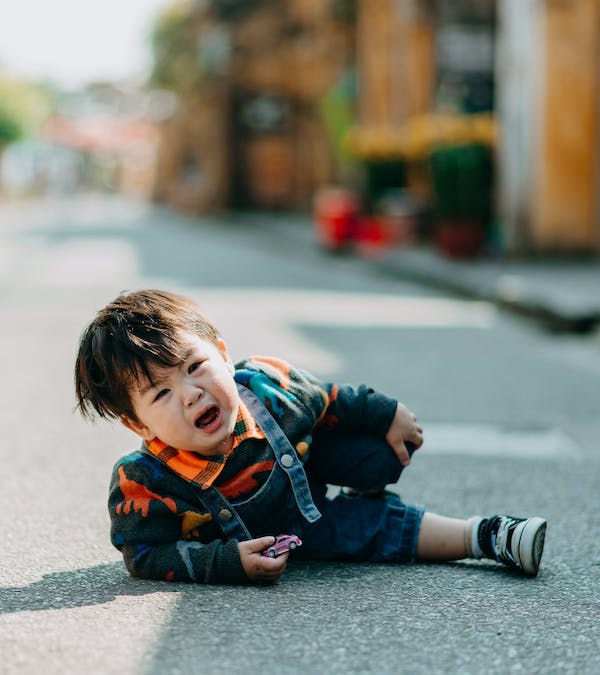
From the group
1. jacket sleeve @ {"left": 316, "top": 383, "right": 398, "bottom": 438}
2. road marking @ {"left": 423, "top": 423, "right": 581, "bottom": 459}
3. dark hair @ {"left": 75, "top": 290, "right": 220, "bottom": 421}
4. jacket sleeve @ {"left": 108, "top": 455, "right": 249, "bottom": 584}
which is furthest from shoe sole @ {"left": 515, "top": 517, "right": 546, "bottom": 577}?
road marking @ {"left": 423, "top": 423, "right": 581, "bottom": 459}

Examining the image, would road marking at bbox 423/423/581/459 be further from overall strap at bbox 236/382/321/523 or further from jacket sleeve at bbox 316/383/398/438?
overall strap at bbox 236/382/321/523

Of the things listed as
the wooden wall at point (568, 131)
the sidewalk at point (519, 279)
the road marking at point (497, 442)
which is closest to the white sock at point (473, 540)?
the road marking at point (497, 442)

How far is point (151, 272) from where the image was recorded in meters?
15.0

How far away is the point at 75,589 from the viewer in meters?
3.03

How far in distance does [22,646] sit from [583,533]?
1786mm

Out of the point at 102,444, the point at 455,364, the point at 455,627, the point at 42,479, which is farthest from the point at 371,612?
the point at 455,364

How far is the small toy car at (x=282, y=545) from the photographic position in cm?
303

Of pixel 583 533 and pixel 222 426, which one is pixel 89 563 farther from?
pixel 583 533

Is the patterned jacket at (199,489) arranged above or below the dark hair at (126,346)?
below

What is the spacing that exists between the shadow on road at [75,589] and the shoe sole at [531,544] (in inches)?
33.7

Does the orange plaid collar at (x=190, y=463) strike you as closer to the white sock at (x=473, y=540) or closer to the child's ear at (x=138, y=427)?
the child's ear at (x=138, y=427)

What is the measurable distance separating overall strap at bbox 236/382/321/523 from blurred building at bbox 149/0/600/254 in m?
11.1

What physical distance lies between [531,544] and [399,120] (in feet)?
59.9

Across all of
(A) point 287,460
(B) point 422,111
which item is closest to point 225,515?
(A) point 287,460
